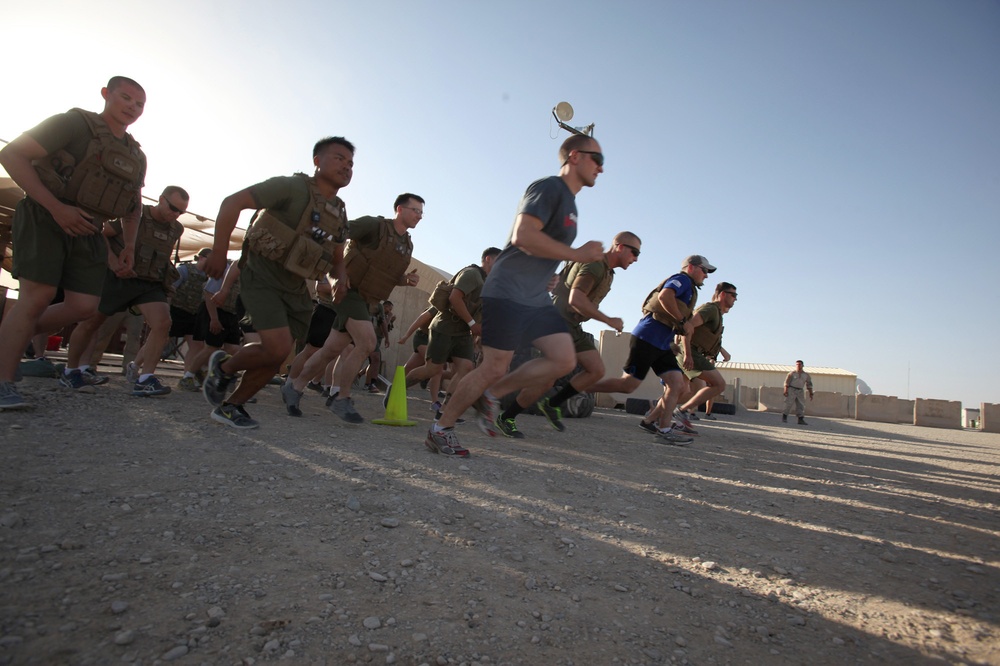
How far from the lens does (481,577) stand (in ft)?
5.71

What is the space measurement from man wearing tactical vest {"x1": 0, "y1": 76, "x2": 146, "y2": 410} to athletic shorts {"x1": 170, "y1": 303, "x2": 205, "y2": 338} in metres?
2.54

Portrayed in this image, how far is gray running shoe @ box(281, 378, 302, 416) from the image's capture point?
189 inches

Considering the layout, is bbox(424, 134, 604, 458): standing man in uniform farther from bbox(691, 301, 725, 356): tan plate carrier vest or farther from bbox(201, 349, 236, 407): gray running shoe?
bbox(691, 301, 725, 356): tan plate carrier vest

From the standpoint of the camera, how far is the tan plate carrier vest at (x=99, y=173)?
11.1ft

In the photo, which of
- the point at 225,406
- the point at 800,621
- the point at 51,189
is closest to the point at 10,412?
the point at 225,406

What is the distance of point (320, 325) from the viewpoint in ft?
20.4

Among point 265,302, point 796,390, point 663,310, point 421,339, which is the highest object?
point 663,310

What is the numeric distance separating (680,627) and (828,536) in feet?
4.62

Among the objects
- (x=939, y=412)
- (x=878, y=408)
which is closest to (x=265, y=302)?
(x=878, y=408)

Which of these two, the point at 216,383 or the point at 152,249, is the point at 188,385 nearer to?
the point at 152,249

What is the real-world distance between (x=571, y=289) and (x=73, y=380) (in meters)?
4.58

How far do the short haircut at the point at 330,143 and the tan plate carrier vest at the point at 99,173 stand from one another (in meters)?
1.24

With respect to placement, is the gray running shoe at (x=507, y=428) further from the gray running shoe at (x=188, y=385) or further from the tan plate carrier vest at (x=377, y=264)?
the gray running shoe at (x=188, y=385)

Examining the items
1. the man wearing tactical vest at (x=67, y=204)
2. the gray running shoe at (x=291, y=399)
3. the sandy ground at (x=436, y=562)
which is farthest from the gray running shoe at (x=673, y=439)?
the man wearing tactical vest at (x=67, y=204)
